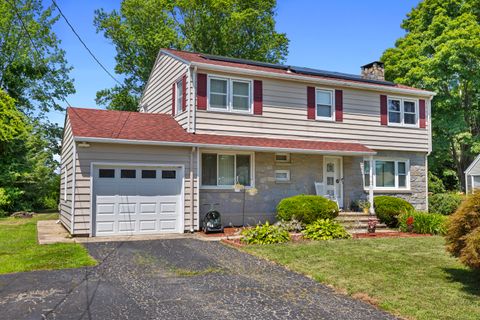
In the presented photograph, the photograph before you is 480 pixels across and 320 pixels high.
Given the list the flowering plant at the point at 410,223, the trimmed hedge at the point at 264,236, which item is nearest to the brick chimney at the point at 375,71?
the flowering plant at the point at 410,223

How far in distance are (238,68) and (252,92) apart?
994mm

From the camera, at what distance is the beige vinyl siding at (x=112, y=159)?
37.9ft

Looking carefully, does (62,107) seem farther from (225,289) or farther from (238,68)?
(225,289)

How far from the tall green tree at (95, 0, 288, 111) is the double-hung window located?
15364 millimetres

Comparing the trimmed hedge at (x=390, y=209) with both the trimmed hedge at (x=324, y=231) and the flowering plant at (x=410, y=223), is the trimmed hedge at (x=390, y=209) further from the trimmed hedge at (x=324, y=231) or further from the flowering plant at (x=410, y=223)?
the trimmed hedge at (x=324, y=231)

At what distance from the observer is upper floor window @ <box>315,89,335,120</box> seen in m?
15.8

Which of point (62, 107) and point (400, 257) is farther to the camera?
point (62, 107)

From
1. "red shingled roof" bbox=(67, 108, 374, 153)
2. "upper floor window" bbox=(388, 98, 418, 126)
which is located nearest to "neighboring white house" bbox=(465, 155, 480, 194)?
"upper floor window" bbox=(388, 98, 418, 126)

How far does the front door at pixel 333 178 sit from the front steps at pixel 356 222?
102 centimetres

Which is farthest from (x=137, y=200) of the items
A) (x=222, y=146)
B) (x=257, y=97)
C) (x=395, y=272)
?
(x=395, y=272)

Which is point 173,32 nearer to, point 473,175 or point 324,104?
point 324,104

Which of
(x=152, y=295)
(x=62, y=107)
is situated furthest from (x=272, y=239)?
Answer: (x=62, y=107)

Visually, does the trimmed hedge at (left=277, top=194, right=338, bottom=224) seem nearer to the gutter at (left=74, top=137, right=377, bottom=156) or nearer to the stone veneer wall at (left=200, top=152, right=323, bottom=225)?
the stone veneer wall at (left=200, top=152, right=323, bottom=225)

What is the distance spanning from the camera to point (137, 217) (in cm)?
1232
